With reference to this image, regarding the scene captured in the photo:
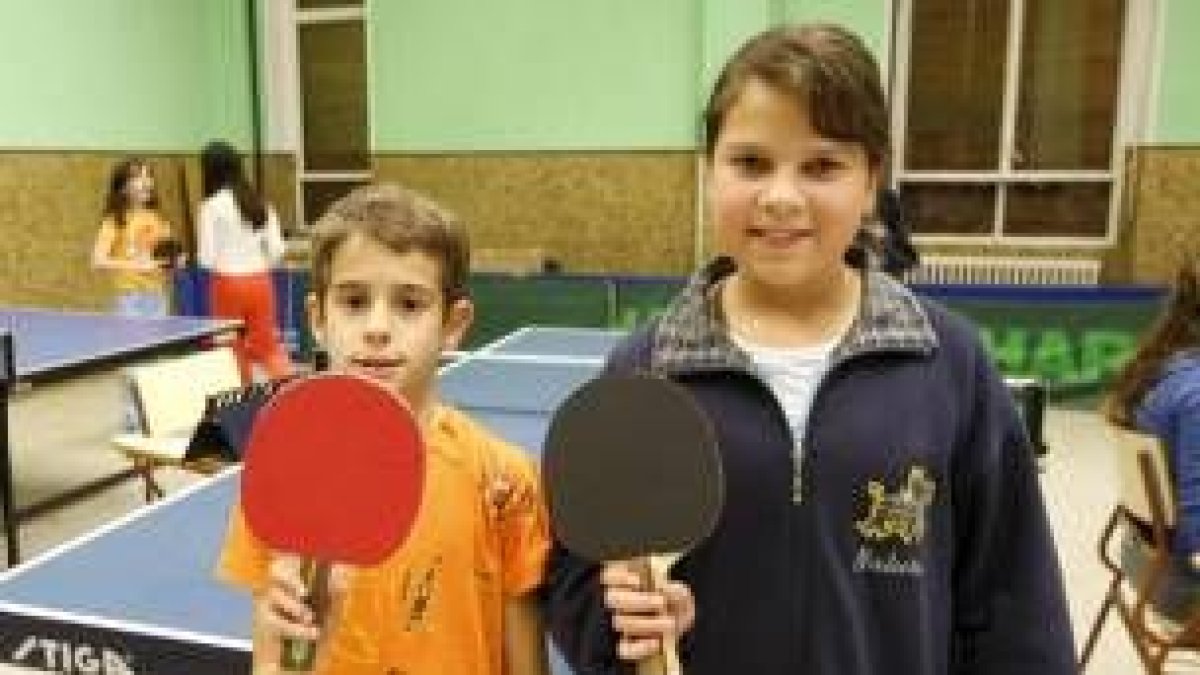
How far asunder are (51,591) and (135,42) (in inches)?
312

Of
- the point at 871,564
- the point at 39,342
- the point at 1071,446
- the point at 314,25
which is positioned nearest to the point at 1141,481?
the point at 871,564

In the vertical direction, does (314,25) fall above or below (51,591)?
above

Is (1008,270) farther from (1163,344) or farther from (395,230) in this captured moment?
(395,230)

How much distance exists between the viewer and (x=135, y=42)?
8953mm

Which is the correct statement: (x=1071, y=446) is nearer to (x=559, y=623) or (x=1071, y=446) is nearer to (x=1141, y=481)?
(x=1141, y=481)

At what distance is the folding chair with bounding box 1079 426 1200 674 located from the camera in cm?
259

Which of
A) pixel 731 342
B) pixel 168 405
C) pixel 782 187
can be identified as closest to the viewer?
pixel 782 187

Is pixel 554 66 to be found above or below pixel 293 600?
above

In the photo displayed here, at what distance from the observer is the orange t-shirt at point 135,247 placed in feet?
21.9

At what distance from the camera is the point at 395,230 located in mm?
1398

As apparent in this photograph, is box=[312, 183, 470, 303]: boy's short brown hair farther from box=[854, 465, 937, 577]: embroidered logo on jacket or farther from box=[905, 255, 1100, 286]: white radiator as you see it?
box=[905, 255, 1100, 286]: white radiator

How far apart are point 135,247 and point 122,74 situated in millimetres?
2776

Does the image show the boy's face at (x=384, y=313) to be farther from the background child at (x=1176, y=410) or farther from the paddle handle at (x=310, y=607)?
the background child at (x=1176, y=410)

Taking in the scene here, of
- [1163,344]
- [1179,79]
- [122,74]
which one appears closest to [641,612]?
[1163,344]
